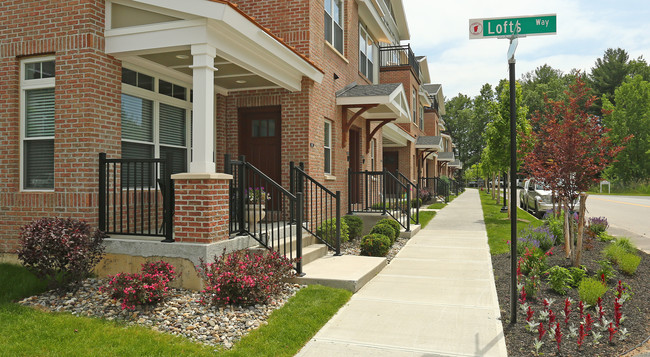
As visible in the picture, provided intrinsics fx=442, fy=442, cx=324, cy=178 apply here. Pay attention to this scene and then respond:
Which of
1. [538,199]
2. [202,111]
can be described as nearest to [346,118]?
[202,111]

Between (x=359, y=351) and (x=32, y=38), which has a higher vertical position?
(x=32, y=38)

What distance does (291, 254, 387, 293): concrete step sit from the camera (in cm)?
632

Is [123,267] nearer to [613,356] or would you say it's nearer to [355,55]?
[613,356]

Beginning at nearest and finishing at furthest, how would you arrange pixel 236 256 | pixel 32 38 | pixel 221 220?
1. pixel 236 256
2. pixel 221 220
3. pixel 32 38

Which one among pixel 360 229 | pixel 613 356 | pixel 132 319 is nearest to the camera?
pixel 613 356

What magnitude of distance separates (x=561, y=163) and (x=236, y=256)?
560 cm

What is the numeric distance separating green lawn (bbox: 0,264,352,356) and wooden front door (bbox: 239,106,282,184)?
15.5ft

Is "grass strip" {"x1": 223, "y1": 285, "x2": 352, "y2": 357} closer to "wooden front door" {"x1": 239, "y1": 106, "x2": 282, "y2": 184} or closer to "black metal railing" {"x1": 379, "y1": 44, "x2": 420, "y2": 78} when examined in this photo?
"wooden front door" {"x1": 239, "y1": 106, "x2": 282, "y2": 184}

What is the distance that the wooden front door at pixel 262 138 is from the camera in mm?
9711

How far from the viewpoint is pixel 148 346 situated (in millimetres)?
4203

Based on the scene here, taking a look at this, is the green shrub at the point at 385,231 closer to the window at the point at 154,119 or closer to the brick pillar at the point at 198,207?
the window at the point at 154,119

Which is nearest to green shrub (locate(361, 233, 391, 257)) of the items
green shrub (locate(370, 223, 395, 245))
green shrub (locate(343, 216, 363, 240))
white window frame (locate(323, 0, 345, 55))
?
green shrub (locate(370, 223, 395, 245))

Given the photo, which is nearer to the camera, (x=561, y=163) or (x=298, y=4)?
(x=561, y=163)

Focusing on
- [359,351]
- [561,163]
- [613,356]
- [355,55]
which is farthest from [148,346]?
[355,55]
